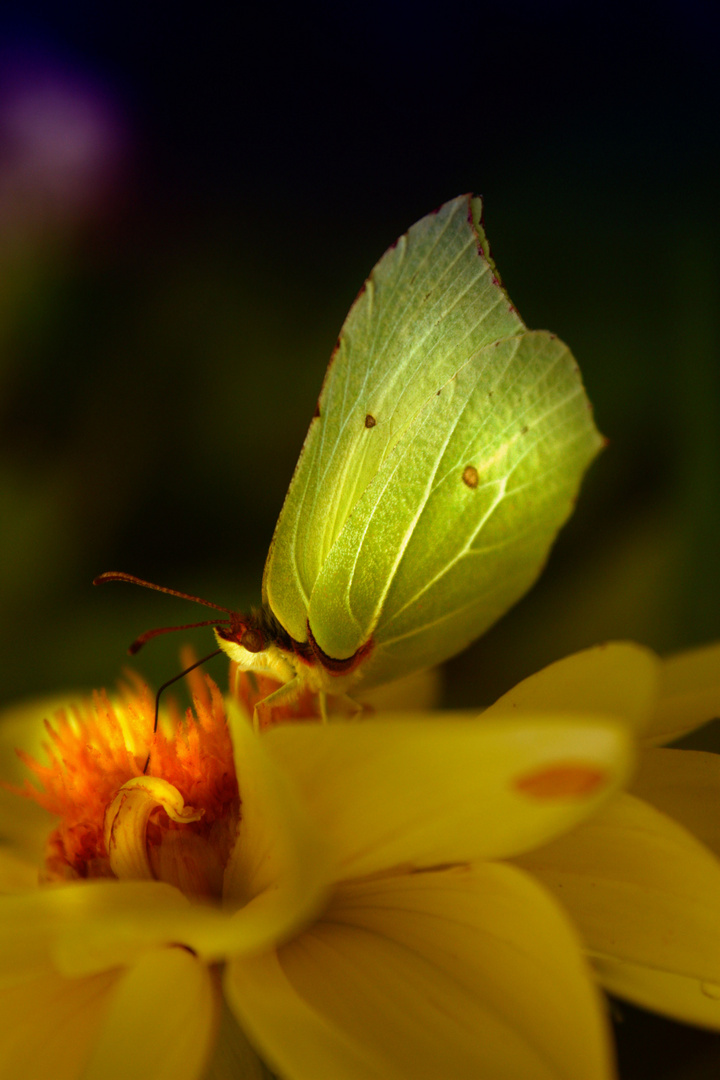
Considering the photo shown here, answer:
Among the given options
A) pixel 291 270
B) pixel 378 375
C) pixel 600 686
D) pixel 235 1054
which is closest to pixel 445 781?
pixel 600 686

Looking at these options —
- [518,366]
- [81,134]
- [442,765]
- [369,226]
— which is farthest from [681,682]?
[81,134]

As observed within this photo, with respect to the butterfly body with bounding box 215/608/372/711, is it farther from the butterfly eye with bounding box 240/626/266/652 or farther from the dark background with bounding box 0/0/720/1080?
the dark background with bounding box 0/0/720/1080

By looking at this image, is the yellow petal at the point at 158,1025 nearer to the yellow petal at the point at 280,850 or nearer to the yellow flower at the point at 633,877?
the yellow petal at the point at 280,850

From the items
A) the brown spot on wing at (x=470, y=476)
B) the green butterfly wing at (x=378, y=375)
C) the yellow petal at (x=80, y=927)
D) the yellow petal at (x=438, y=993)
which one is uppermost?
the green butterfly wing at (x=378, y=375)

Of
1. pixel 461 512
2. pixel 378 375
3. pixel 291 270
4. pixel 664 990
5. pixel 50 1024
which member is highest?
pixel 291 270

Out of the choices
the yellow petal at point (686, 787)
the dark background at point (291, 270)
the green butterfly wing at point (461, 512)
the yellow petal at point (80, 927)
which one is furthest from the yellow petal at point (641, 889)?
the dark background at point (291, 270)

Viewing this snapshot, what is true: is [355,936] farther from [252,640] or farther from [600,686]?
[252,640]

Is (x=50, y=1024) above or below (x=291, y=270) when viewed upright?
below

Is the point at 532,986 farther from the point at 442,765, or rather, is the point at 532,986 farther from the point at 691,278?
the point at 691,278

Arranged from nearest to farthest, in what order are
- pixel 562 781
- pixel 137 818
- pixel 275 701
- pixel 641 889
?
1. pixel 562 781
2. pixel 641 889
3. pixel 137 818
4. pixel 275 701
